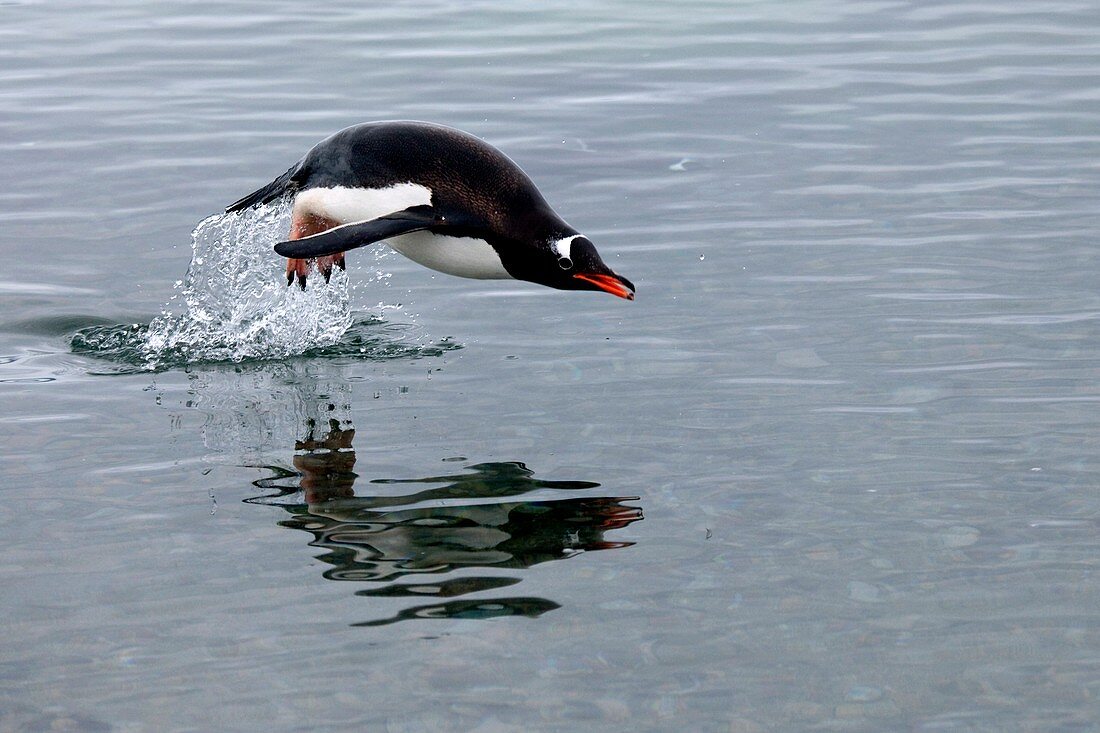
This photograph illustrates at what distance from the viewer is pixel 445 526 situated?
551 centimetres

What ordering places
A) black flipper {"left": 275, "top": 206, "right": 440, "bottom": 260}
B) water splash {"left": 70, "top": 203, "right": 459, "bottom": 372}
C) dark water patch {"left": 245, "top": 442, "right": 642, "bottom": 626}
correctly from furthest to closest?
water splash {"left": 70, "top": 203, "right": 459, "bottom": 372}, black flipper {"left": 275, "top": 206, "right": 440, "bottom": 260}, dark water patch {"left": 245, "top": 442, "right": 642, "bottom": 626}

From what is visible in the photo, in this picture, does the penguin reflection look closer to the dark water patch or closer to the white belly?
the dark water patch

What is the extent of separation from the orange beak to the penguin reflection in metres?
0.96

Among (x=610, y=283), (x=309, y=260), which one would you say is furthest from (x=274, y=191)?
(x=610, y=283)

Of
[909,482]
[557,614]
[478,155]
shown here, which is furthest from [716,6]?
[557,614]

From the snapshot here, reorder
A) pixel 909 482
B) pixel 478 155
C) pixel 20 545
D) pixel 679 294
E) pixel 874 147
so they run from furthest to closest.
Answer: pixel 874 147 < pixel 679 294 < pixel 478 155 < pixel 909 482 < pixel 20 545

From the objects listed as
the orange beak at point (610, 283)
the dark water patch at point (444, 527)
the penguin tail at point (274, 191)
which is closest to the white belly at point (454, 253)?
the orange beak at point (610, 283)

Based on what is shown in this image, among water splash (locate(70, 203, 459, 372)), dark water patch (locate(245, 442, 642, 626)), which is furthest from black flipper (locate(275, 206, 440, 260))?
water splash (locate(70, 203, 459, 372))

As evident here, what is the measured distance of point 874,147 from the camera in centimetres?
1126

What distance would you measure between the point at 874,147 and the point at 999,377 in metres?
4.56

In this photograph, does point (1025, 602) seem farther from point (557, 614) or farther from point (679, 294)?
point (679, 294)

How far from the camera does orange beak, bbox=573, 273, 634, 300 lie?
6543 mm

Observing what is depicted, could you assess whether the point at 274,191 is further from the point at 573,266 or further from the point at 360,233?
the point at 573,266

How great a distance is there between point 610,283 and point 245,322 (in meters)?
2.40
